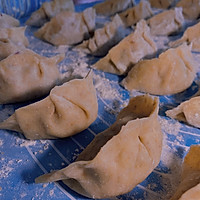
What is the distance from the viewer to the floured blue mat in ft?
4.22

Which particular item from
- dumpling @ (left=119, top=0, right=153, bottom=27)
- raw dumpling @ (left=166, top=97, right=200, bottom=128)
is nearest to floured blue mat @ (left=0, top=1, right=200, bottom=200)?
raw dumpling @ (left=166, top=97, right=200, bottom=128)

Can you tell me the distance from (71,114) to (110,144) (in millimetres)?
409

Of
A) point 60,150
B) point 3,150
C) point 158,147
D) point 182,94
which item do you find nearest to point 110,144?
point 158,147

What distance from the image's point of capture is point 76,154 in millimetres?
1486

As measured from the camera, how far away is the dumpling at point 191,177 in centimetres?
105

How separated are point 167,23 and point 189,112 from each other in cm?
130

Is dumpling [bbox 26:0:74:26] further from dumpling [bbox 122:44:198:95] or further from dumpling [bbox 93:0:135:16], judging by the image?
dumpling [bbox 122:44:198:95]

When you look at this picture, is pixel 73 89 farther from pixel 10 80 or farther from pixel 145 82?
pixel 145 82

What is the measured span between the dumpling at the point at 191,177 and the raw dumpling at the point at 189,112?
36 cm

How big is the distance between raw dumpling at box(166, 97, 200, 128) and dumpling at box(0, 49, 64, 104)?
769mm

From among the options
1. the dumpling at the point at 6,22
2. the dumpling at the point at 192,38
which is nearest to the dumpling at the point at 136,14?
the dumpling at the point at 192,38

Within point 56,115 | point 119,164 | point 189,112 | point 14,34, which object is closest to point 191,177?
point 119,164

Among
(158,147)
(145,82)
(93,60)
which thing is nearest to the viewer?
(158,147)

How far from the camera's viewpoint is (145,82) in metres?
1.94
